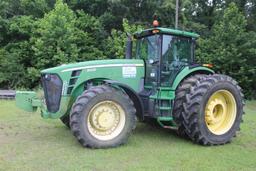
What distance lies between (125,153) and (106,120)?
0.68 metres

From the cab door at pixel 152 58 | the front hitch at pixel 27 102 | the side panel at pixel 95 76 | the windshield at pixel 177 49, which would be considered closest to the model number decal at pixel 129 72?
the side panel at pixel 95 76

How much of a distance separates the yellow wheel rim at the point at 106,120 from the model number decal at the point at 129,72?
A: 76 centimetres

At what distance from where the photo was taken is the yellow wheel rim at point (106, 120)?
5773 millimetres

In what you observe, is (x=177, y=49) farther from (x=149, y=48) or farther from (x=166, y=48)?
(x=149, y=48)

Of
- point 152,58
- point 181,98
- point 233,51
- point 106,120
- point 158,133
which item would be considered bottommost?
point 158,133

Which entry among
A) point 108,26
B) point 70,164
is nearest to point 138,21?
point 108,26

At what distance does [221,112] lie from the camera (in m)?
6.62

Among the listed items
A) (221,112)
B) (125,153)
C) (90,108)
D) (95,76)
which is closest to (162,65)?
(95,76)

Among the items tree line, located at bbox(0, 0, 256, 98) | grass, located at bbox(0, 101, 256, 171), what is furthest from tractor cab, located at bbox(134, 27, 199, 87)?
tree line, located at bbox(0, 0, 256, 98)

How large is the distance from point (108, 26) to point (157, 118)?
14.7m

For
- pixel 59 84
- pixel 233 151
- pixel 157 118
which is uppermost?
pixel 59 84

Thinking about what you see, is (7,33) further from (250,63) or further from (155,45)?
(155,45)

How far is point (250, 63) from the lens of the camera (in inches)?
645

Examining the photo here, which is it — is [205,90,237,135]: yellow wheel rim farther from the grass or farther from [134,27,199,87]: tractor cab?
[134,27,199,87]: tractor cab
